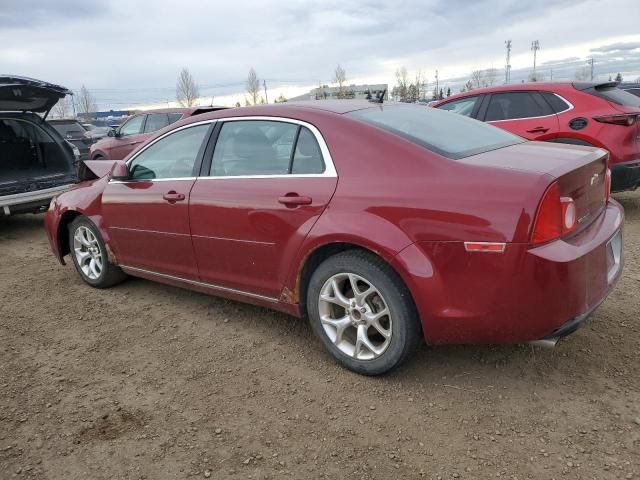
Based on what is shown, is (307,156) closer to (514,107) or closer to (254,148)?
(254,148)

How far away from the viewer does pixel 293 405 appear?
2824 millimetres

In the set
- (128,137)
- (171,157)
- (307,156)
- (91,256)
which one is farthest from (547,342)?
(128,137)

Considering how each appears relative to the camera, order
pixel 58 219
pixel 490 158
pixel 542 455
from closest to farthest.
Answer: pixel 542 455
pixel 490 158
pixel 58 219

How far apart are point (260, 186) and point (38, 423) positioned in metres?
1.78

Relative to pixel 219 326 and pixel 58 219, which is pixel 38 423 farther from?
pixel 58 219

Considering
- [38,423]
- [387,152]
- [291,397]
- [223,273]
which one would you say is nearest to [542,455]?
[291,397]

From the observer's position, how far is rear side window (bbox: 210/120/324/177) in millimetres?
3139

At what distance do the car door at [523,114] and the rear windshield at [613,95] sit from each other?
49 cm

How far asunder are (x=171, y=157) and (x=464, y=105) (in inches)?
186

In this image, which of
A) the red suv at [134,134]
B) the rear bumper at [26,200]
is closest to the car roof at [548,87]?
the rear bumper at [26,200]

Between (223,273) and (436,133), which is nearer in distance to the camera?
(436,133)

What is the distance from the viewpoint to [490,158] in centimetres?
278

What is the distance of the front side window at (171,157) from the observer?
3775 millimetres

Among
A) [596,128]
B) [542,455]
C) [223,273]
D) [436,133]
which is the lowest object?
[542,455]
